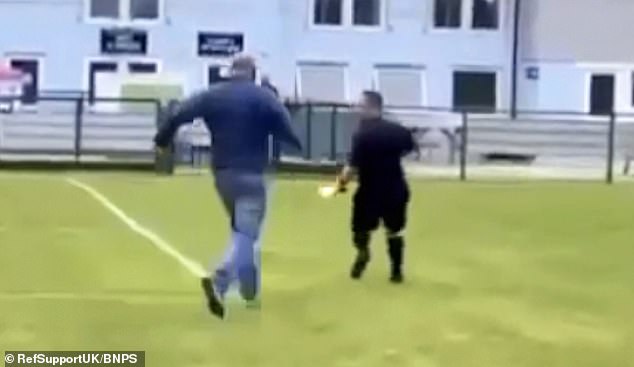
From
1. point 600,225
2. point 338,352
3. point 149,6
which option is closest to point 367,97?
point 338,352

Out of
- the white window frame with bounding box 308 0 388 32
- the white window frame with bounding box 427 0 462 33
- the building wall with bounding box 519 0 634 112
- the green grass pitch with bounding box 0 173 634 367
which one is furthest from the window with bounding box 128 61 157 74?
the green grass pitch with bounding box 0 173 634 367

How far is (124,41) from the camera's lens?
45.0 metres

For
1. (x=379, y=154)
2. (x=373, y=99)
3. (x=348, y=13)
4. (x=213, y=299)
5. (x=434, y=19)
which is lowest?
(x=213, y=299)

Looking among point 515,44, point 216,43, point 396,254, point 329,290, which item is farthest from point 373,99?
point 515,44

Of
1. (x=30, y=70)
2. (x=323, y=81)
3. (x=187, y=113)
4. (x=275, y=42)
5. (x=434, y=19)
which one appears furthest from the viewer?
(x=434, y=19)

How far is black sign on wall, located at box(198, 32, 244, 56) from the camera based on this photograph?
45219 millimetres

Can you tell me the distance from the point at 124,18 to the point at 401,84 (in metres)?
7.49

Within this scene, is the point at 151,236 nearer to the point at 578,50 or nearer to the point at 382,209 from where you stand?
the point at 382,209

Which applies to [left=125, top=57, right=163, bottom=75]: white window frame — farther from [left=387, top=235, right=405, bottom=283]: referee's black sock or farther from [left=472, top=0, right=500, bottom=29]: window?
[left=387, top=235, right=405, bottom=283]: referee's black sock

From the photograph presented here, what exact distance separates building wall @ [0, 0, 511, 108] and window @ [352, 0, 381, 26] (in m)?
0.28

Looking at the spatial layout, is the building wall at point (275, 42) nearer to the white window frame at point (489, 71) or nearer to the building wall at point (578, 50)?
the white window frame at point (489, 71)

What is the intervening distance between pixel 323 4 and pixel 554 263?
3216cm

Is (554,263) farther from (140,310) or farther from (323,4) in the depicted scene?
(323,4)

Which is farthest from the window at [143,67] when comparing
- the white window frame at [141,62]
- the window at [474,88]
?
the window at [474,88]
